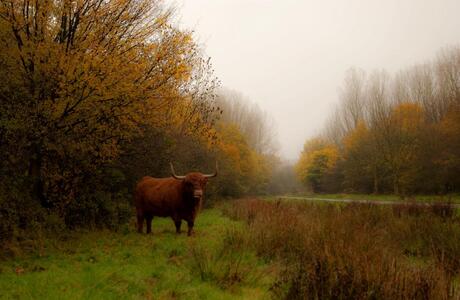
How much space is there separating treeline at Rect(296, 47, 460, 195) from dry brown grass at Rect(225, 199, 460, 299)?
21.5 meters

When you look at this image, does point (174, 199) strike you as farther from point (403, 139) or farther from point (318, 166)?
point (318, 166)

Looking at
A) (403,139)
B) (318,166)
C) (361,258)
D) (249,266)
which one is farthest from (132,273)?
(318,166)

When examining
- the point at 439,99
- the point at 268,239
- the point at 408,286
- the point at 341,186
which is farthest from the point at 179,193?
the point at 341,186

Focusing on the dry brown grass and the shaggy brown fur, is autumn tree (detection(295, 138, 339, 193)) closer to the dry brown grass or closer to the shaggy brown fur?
the dry brown grass

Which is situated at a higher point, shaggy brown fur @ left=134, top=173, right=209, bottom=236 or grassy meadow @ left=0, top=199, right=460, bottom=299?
shaggy brown fur @ left=134, top=173, right=209, bottom=236

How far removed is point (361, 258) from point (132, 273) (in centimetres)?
365

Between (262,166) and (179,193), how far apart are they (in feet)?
147

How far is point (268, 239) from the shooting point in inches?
321

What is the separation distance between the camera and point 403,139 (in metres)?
32.8

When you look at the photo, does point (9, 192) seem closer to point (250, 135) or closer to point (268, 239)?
point (268, 239)

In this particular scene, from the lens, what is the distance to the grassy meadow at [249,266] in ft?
15.2

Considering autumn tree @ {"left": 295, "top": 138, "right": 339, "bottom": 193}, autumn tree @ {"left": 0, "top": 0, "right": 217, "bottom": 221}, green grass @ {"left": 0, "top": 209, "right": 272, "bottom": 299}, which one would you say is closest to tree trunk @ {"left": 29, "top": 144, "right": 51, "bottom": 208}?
autumn tree @ {"left": 0, "top": 0, "right": 217, "bottom": 221}

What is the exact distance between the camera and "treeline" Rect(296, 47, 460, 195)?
30.3 meters

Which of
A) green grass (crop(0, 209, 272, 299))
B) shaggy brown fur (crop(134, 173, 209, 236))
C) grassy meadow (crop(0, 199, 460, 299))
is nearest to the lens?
grassy meadow (crop(0, 199, 460, 299))
